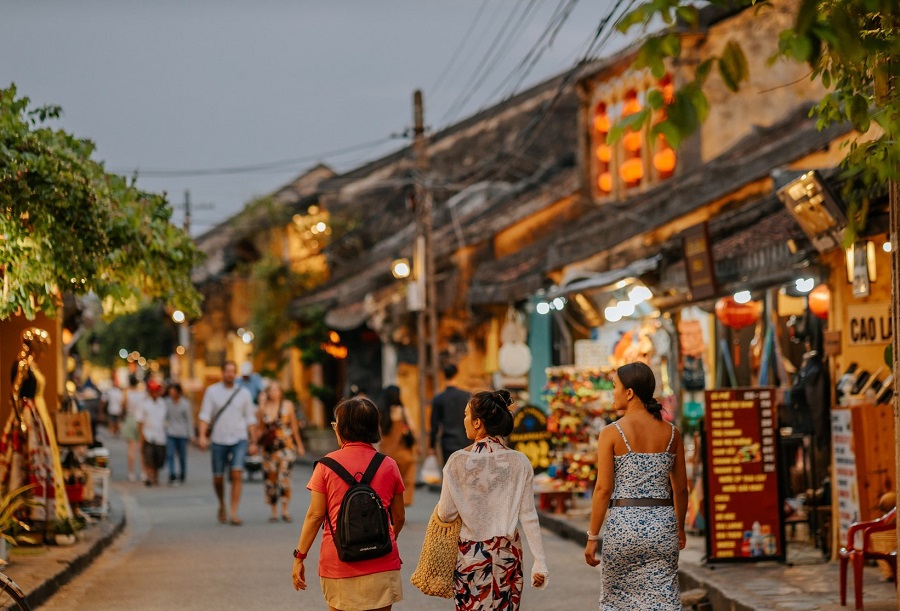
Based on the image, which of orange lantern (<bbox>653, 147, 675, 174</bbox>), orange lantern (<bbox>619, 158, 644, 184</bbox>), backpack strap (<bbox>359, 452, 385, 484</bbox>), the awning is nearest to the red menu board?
the awning

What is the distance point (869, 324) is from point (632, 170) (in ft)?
48.8

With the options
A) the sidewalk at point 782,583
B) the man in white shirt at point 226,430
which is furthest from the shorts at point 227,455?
the sidewalk at point 782,583

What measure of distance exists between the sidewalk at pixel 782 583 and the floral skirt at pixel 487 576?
10.4 ft

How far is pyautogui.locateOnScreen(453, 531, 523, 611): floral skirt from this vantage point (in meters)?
6.65

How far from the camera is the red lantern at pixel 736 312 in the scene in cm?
1469

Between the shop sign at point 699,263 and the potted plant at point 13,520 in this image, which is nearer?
the potted plant at point 13,520

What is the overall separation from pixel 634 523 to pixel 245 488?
714 inches

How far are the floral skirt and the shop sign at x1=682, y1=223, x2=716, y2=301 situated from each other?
809cm

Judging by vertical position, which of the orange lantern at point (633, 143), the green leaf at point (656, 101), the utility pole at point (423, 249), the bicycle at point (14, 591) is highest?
the orange lantern at point (633, 143)

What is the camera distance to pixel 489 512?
6770 millimetres

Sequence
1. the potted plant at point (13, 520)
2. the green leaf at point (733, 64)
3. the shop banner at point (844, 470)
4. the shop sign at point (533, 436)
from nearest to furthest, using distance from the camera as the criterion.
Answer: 1. the green leaf at point (733, 64)
2. the shop banner at point (844, 470)
3. the potted plant at point (13, 520)
4. the shop sign at point (533, 436)

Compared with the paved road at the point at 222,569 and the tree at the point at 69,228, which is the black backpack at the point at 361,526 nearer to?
the paved road at the point at 222,569

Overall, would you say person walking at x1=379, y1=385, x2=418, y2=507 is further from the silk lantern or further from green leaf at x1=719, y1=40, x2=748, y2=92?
green leaf at x1=719, y1=40, x2=748, y2=92

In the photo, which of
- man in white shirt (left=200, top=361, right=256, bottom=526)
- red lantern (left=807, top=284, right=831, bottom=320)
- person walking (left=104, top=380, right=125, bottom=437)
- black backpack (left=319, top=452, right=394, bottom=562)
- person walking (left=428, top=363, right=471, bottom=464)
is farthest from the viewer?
person walking (left=104, top=380, right=125, bottom=437)
